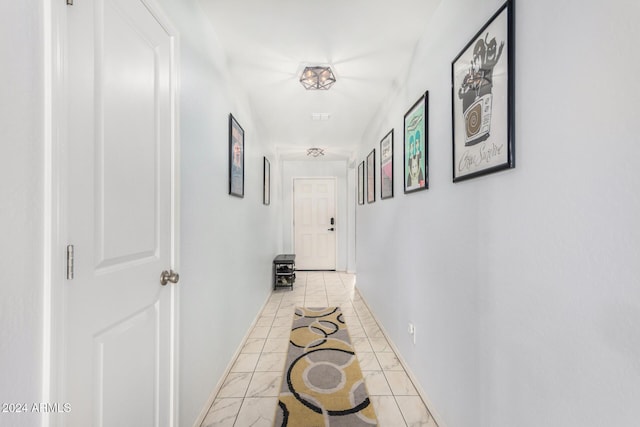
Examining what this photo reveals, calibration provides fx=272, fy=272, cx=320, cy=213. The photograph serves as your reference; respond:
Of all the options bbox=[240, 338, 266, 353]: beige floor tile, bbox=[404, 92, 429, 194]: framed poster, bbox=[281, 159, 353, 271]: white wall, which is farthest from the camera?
bbox=[281, 159, 353, 271]: white wall

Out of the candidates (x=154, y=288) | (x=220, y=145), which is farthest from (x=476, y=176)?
(x=220, y=145)

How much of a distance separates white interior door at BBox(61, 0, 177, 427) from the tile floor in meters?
0.55

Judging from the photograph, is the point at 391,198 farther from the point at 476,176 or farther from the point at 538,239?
the point at 538,239

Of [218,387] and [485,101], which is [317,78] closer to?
[485,101]

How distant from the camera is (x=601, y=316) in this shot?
2.13 feet

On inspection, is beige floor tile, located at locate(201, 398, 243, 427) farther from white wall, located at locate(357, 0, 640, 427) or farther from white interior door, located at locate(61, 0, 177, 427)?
white wall, located at locate(357, 0, 640, 427)

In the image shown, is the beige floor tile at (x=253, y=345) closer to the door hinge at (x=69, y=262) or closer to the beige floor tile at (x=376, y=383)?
the beige floor tile at (x=376, y=383)

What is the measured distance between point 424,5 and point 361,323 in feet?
8.97

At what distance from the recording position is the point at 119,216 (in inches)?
34.5

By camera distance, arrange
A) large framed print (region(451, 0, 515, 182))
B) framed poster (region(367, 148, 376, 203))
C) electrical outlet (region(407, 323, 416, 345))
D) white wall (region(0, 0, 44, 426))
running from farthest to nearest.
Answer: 1. framed poster (region(367, 148, 376, 203))
2. electrical outlet (region(407, 323, 416, 345))
3. large framed print (region(451, 0, 515, 182))
4. white wall (region(0, 0, 44, 426))

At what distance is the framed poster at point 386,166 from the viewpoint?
2.45 meters

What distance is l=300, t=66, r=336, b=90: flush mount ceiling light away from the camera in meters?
2.19

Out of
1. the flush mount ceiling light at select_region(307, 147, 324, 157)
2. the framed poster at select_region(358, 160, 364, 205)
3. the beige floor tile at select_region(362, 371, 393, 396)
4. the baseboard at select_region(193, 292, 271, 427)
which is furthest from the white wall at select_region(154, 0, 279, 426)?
the flush mount ceiling light at select_region(307, 147, 324, 157)

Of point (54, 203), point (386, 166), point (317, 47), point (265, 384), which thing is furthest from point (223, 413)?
point (317, 47)
